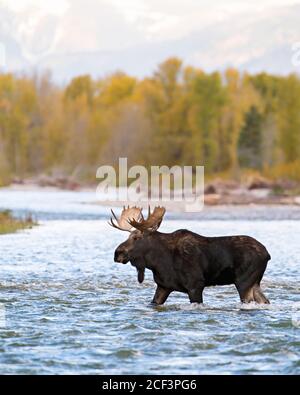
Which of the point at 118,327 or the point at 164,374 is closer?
the point at 164,374

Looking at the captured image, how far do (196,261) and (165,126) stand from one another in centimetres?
8051

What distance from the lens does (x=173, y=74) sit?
306 feet

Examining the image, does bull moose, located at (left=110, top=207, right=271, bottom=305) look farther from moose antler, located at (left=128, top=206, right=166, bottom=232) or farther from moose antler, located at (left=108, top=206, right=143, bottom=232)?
moose antler, located at (left=108, top=206, right=143, bottom=232)

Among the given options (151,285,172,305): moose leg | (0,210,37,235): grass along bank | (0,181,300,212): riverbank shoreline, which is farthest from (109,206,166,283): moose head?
(0,181,300,212): riverbank shoreline

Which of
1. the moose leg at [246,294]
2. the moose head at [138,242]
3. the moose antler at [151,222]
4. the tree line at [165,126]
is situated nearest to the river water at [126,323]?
the moose leg at [246,294]

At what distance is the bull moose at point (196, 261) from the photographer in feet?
47.4

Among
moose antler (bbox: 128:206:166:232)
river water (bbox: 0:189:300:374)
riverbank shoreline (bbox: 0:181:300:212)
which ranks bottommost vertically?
riverbank shoreline (bbox: 0:181:300:212)

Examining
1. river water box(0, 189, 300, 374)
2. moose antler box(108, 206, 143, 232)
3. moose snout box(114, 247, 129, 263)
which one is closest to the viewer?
river water box(0, 189, 300, 374)

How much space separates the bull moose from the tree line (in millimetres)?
57671

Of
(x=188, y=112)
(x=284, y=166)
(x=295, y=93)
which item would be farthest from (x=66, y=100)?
(x=284, y=166)

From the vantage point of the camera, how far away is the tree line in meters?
88.7

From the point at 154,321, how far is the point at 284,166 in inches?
2578

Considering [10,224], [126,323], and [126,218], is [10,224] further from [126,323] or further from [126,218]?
[126,323]
